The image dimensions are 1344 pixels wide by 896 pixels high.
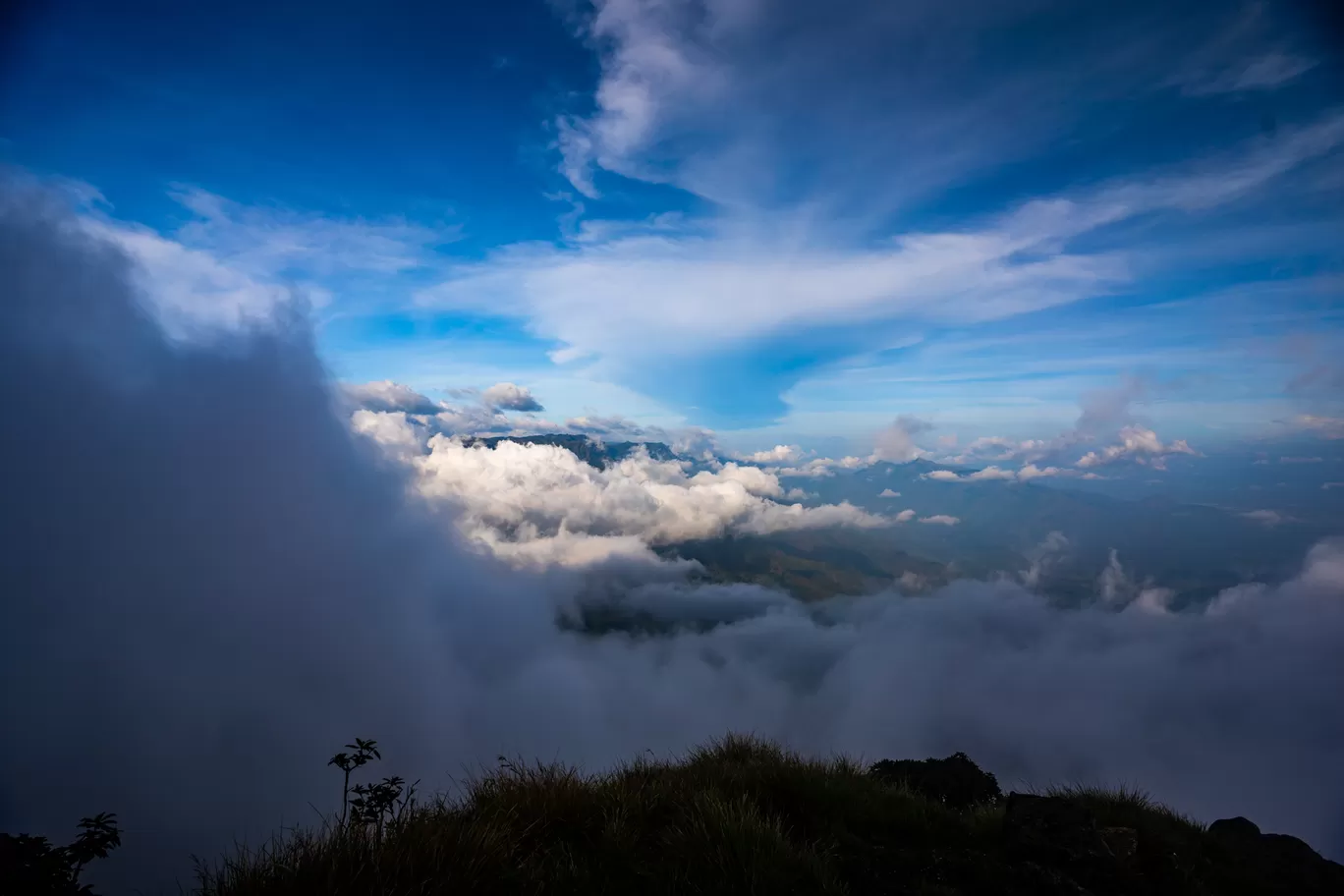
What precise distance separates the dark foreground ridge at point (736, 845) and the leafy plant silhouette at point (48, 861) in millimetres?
57

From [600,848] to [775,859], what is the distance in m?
1.95

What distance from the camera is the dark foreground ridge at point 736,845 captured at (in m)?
4.89

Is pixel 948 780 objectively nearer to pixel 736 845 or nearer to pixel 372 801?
pixel 736 845

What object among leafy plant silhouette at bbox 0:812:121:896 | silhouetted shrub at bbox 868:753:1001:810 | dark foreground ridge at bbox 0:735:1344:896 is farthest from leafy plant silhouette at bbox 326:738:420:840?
silhouetted shrub at bbox 868:753:1001:810

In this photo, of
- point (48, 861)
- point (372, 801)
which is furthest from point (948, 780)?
point (48, 861)

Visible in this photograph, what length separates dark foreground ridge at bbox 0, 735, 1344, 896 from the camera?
4.89m

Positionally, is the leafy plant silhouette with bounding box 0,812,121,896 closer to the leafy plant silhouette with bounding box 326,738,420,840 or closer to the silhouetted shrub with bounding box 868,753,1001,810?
the leafy plant silhouette with bounding box 326,738,420,840

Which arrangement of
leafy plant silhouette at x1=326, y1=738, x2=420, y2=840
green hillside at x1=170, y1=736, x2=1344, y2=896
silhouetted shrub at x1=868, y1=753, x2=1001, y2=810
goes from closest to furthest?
green hillside at x1=170, y1=736, x2=1344, y2=896 < leafy plant silhouette at x1=326, y1=738, x2=420, y2=840 < silhouetted shrub at x1=868, y1=753, x2=1001, y2=810

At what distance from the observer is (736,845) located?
516 cm

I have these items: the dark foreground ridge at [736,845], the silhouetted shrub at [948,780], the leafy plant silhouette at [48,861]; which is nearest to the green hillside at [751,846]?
the dark foreground ridge at [736,845]

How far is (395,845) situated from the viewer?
16.6ft

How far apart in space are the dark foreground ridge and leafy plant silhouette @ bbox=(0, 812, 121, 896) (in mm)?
57

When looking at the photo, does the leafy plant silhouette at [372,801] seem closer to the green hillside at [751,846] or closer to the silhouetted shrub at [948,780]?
the green hillside at [751,846]

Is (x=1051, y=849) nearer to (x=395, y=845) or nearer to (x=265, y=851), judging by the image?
(x=395, y=845)
